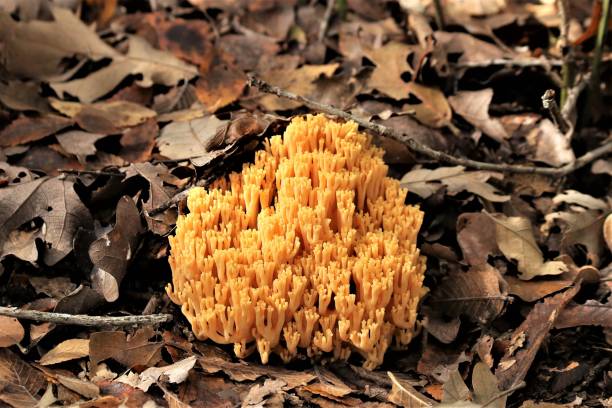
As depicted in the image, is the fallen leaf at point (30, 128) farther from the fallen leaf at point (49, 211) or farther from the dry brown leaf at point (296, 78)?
the dry brown leaf at point (296, 78)

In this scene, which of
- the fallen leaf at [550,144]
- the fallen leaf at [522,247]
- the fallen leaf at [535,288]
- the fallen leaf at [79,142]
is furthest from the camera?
the fallen leaf at [550,144]

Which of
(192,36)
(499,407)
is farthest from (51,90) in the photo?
(499,407)

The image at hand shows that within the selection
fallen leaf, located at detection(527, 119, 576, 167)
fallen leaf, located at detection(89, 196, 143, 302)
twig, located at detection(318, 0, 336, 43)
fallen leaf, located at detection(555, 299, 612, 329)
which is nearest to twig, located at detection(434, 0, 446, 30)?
twig, located at detection(318, 0, 336, 43)

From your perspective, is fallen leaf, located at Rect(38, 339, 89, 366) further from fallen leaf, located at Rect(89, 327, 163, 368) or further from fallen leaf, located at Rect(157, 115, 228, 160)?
fallen leaf, located at Rect(157, 115, 228, 160)

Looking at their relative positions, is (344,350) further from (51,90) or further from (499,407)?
(51,90)

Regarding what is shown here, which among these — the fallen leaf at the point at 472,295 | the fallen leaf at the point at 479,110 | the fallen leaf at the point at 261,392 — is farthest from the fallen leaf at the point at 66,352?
the fallen leaf at the point at 479,110

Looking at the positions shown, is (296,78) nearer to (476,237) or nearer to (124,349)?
(476,237)

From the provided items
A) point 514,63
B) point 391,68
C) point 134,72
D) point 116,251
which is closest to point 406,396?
point 116,251
